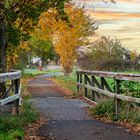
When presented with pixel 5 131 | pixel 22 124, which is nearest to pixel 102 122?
pixel 22 124

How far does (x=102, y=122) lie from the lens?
1422 cm

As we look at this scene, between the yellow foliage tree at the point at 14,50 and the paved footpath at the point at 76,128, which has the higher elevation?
the yellow foliage tree at the point at 14,50

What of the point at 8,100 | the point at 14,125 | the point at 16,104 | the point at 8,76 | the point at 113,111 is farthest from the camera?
the point at 113,111

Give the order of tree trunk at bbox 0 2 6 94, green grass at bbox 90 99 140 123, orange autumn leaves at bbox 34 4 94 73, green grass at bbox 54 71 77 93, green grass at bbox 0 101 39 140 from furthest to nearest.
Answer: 1. orange autumn leaves at bbox 34 4 94 73
2. green grass at bbox 54 71 77 93
3. tree trunk at bbox 0 2 6 94
4. green grass at bbox 90 99 140 123
5. green grass at bbox 0 101 39 140

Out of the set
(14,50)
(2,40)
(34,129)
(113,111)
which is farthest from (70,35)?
(34,129)

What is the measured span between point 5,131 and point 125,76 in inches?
164

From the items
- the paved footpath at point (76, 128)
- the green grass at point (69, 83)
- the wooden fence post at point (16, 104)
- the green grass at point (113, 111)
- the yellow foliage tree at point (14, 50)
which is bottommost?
the green grass at point (69, 83)

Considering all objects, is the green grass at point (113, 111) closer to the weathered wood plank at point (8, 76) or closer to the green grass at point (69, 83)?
the weathered wood plank at point (8, 76)

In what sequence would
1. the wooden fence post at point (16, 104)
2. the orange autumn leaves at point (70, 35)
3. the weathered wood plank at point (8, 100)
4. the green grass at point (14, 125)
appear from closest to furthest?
the green grass at point (14, 125) < the weathered wood plank at point (8, 100) < the wooden fence post at point (16, 104) < the orange autumn leaves at point (70, 35)

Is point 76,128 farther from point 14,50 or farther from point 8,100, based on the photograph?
point 14,50

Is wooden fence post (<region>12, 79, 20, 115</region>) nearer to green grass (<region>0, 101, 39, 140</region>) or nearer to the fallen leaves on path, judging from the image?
green grass (<region>0, 101, 39, 140</region>)

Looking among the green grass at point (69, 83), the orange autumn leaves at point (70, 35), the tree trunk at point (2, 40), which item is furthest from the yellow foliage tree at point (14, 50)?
the orange autumn leaves at point (70, 35)

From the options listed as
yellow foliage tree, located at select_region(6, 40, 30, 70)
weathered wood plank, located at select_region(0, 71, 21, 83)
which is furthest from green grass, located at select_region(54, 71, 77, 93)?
weathered wood plank, located at select_region(0, 71, 21, 83)

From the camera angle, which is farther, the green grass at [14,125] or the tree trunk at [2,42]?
the tree trunk at [2,42]
